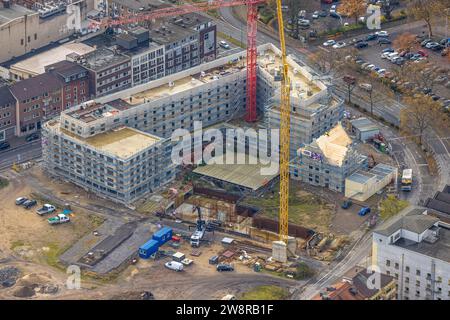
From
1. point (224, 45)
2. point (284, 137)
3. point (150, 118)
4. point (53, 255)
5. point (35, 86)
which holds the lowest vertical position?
point (53, 255)

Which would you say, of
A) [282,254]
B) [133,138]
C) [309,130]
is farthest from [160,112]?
[282,254]

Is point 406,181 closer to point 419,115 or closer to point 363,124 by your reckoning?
point 419,115

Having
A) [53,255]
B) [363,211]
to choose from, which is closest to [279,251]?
[363,211]

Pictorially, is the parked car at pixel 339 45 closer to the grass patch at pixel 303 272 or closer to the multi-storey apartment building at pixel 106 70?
the multi-storey apartment building at pixel 106 70

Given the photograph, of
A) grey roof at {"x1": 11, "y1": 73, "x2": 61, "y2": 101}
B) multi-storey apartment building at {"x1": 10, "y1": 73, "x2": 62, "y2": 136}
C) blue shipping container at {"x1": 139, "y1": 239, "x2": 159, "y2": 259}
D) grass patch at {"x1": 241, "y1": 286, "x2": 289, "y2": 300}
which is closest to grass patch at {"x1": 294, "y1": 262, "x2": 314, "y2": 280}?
grass patch at {"x1": 241, "y1": 286, "x2": 289, "y2": 300}

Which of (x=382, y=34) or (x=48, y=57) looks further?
(x=382, y=34)

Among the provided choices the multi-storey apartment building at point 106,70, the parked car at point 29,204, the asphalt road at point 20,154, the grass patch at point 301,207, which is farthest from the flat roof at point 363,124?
the parked car at point 29,204

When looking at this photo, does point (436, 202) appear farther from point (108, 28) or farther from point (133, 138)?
point (108, 28)
